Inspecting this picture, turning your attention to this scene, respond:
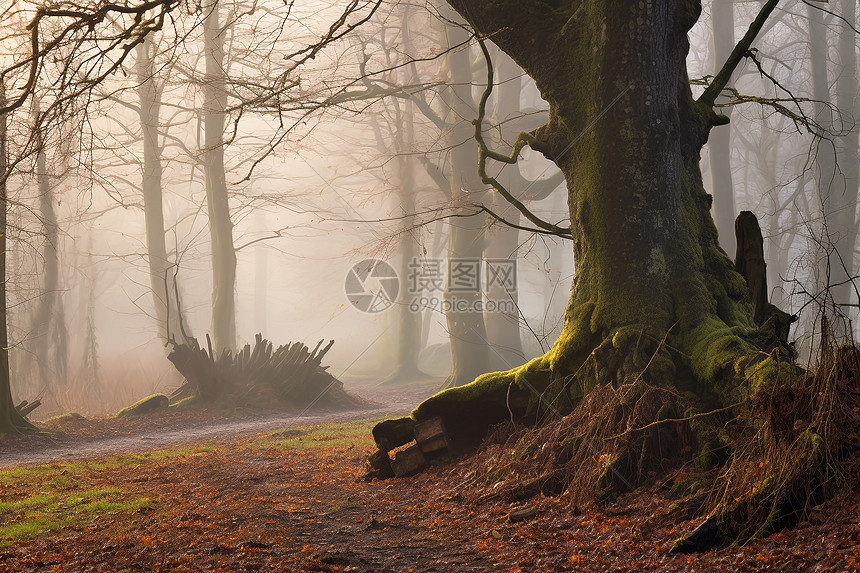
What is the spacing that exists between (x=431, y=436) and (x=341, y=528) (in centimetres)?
171

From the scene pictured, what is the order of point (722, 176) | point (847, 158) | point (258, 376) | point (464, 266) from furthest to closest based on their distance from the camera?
point (722, 176)
point (464, 266)
point (847, 158)
point (258, 376)

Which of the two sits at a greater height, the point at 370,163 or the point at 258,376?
the point at 370,163

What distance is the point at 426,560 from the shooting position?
418 cm

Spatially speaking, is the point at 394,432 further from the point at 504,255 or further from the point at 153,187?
the point at 153,187

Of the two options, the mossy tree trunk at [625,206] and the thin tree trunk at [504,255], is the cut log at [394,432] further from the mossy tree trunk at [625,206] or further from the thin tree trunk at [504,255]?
the thin tree trunk at [504,255]

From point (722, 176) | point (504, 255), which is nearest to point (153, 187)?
point (504, 255)

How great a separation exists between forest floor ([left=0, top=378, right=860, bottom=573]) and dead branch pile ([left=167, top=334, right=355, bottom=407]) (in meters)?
6.86

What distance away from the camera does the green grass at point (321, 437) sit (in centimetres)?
958

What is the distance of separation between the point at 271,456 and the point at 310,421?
185 inches

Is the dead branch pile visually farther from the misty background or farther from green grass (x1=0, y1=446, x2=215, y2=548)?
green grass (x1=0, y1=446, x2=215, y2=548)

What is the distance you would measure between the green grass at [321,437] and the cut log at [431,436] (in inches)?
107

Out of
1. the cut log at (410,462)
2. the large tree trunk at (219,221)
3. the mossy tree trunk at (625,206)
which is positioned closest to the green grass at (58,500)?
the cut log at (410,462)

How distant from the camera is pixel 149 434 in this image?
11.7m

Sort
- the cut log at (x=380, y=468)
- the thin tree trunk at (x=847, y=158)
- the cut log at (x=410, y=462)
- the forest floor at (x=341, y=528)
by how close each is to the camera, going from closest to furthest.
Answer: the forest floor at (x=341, y=528), the cut log at (x=410, y=462), the cut log at (x=380, y=468), the thin tree trunk at (x=847, y=158)
